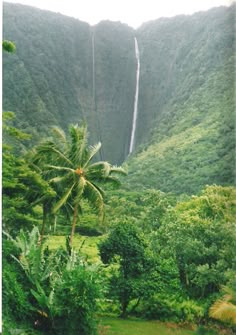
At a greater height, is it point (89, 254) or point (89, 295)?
point (89, 254)

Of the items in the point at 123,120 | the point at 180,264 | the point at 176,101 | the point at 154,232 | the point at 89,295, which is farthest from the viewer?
the point at 176,101

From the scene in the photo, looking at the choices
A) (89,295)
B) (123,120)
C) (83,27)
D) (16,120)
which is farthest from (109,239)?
(83,27)

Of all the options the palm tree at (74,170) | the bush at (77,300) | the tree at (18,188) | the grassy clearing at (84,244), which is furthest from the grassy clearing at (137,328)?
the tree at (18,188)

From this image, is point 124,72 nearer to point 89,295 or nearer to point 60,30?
point 60,30

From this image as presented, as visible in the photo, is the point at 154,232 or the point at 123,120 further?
the point at 123,120

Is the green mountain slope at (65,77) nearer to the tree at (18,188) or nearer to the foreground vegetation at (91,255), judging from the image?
the foreground vegetation at (91,255)

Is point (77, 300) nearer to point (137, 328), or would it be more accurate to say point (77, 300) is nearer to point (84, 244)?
point (137, 328)

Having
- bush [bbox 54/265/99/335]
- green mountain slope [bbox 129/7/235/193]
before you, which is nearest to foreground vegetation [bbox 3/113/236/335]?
bush [bbox 54/265/99/335]
